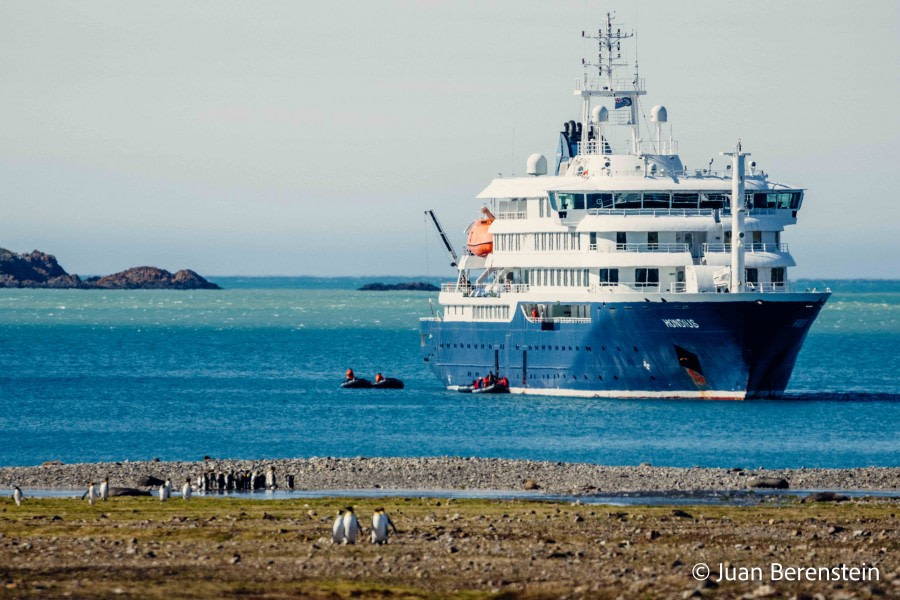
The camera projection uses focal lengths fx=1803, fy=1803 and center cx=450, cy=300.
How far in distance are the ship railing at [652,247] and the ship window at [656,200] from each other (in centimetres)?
198

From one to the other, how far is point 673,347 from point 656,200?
7.24 meters

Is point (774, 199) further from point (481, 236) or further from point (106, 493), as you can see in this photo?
point (106, 493)

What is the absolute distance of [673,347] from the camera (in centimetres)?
7531

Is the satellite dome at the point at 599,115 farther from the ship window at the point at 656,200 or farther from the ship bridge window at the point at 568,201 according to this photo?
the ship window at the point at 656,200

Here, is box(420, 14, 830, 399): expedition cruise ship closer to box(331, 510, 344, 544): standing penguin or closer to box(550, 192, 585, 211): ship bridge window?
box(550, 192, 585, 211): ship bridge window

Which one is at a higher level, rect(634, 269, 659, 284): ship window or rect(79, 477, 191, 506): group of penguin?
rect(634, 269, 659, 284): ship window

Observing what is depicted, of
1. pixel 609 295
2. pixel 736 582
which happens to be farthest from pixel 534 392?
pixel 736 582

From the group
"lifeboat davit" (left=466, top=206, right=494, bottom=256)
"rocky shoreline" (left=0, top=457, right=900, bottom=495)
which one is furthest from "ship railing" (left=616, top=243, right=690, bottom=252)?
"rocky shoreline" (left=0, top=457, right=900, bottom=495)

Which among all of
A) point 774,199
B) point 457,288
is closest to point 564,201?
point 774,199

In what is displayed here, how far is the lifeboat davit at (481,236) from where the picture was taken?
88938 mm

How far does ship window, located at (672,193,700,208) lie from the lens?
78.9 m

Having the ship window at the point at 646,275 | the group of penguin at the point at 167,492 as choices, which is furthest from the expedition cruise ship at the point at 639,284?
the group of penguin at the point at 167,492

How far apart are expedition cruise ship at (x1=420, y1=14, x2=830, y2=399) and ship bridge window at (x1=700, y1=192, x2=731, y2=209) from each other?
6 centimetres

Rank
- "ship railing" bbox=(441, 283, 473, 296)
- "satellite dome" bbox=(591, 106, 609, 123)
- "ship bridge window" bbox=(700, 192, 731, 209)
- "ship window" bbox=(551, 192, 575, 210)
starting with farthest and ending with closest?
"ship railing" bbox=(441, 283, 473, 296)
"satellite dome" bbox=(591, 106, 609, 123)
"ship window" bbox=(551, 192, 575, 210)
"ship bridge window" bbox=(700, 192, 731, 209)
